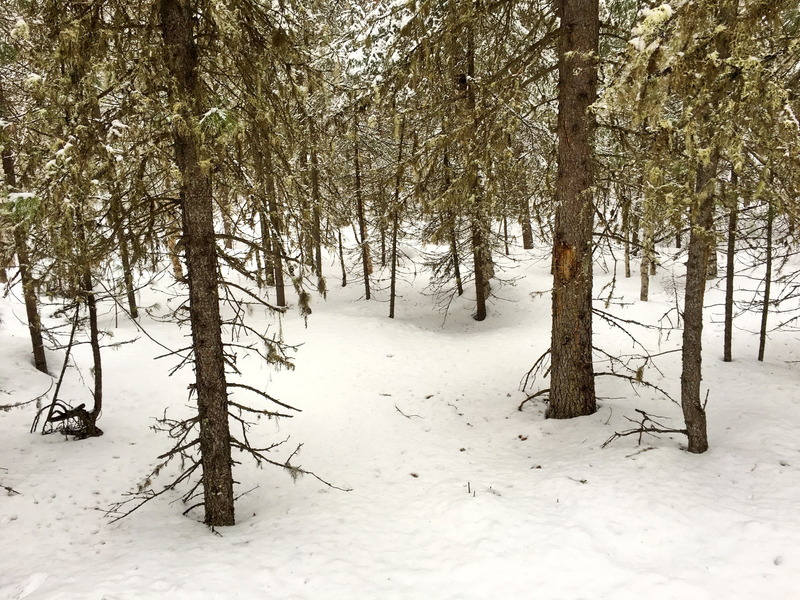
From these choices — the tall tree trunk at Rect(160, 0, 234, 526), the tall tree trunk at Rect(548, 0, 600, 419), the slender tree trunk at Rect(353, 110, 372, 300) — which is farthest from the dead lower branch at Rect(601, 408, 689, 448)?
the slender tree trunk at Rect(353, 110, 372, 300)

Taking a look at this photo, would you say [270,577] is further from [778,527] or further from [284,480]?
[778,527]

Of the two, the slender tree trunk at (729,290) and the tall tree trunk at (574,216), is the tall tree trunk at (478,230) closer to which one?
the tall tree trunk at (574,216)

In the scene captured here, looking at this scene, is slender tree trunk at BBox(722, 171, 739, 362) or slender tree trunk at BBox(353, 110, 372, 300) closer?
slender tree trunk at BBox(722, 171, 739, 362)

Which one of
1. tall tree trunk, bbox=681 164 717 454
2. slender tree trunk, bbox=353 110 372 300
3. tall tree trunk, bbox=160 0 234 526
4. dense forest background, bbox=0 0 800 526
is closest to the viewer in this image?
dense forest background, bbox=0 0 800 526

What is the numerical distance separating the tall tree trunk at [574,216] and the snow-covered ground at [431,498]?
0.76 metres

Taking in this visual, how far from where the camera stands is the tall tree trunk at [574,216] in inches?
256

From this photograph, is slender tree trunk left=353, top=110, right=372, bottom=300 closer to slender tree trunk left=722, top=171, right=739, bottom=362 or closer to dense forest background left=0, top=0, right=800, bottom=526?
dense forest background left=0, top=0, right=800, bottom=526

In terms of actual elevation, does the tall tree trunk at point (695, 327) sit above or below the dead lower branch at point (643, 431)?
above

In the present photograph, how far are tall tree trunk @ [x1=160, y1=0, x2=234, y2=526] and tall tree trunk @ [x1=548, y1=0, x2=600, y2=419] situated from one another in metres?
4.81

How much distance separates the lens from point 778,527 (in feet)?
14.9

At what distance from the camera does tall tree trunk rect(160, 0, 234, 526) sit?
4.77 meters

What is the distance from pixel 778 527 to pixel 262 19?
25.0ft

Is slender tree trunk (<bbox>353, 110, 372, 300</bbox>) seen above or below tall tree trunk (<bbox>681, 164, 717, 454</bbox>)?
above

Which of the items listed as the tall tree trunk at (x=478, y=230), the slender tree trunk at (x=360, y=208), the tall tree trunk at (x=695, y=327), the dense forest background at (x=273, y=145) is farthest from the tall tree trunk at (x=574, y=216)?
the slender tree trunk at (x=360, y=208)
